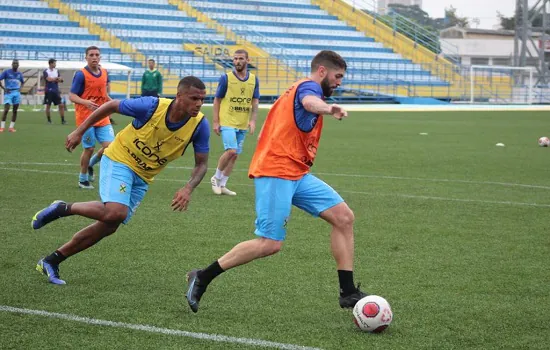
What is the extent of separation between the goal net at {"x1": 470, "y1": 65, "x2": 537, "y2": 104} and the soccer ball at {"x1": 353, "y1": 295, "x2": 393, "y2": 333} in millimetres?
48399

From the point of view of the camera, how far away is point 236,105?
13609mm

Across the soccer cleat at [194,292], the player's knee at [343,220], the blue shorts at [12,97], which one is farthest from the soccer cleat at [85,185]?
the blue shorts at [12,97]

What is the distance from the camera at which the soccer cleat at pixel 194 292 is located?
6.32 metres

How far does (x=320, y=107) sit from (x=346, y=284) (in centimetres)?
143

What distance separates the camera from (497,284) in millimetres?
7453

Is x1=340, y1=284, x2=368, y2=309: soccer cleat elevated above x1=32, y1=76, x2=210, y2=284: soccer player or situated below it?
below

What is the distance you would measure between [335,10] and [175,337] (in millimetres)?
54871

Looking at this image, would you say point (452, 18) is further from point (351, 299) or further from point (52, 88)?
point (351, 299)

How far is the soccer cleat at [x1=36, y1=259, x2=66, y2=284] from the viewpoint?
718 centimetres

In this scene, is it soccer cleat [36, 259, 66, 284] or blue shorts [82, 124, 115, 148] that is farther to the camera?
blue shorts [82, 124, 115, 148]

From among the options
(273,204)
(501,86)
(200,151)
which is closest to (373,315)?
(273,204)

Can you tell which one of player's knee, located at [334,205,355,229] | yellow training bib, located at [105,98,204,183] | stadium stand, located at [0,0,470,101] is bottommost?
player's knee, located at [334,205,355,229]

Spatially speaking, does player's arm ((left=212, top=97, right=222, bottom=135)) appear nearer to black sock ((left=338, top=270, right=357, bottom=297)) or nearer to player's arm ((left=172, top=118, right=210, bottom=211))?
player's arm ((left=172, top=118, right=210, bottom=211))

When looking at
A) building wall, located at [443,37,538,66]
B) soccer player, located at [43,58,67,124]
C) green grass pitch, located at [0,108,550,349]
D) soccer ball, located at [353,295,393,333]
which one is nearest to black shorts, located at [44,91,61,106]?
soccer player, located at [43,58,67,124]
